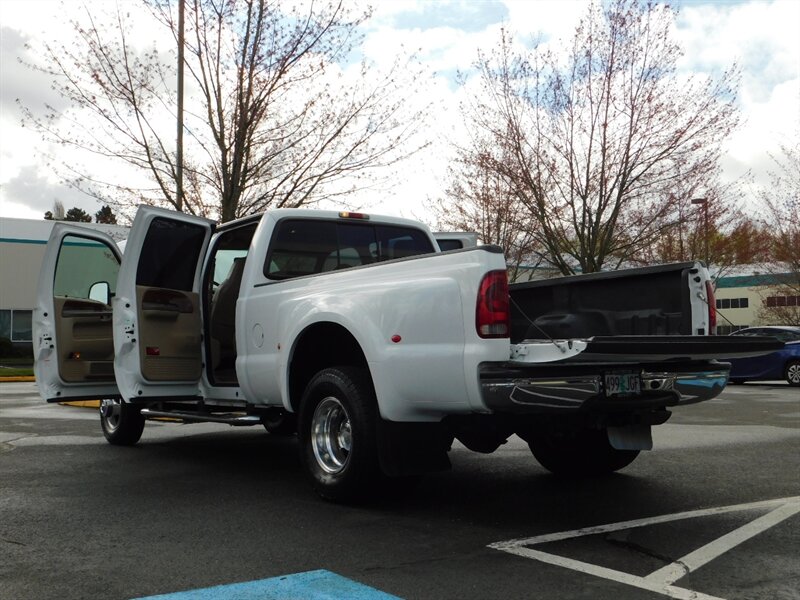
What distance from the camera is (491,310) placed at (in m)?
4.64

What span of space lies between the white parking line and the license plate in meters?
0.85

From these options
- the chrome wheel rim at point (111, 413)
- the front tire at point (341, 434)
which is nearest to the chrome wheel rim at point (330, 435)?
the front tire at point (341, 434)

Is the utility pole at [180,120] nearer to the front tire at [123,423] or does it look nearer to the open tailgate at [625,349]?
the front tire at [123,423]

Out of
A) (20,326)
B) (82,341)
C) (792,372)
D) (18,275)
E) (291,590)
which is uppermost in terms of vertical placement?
(18,275)

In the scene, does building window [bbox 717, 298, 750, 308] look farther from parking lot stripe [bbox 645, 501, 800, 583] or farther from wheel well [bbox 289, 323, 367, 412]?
wheel well [bbox 289, 323, 367, 412]

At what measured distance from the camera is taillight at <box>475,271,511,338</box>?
4637 millimetres

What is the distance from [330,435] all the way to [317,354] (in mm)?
700

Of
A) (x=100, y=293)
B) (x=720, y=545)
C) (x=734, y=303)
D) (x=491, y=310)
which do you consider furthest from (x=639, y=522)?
(x=734, y=303)

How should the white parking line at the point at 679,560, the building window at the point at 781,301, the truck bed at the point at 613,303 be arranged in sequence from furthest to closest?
the building window at the point at 781,301
the truck bed at the point at 613,303
the white parking line at the point at 679,560

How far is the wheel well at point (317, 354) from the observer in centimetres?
597

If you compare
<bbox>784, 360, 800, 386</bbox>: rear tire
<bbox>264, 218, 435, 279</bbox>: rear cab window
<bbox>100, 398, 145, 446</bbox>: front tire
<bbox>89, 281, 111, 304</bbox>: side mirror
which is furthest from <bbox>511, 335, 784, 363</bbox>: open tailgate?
<bbox>784, 360, 800, 386</bbox>: rear tire

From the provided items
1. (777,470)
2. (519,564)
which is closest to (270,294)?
(519,564)

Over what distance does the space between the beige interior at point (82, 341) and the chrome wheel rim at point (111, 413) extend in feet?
1.49

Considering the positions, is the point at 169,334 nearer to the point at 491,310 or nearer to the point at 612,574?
the point at 491,310
